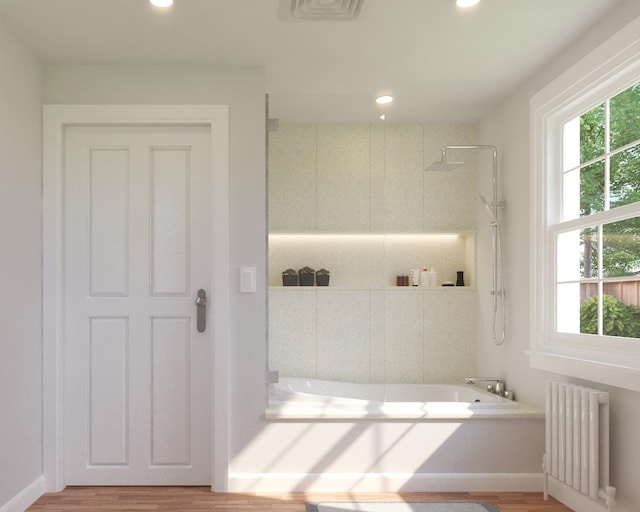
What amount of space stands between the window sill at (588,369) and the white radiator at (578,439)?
2.7 inches

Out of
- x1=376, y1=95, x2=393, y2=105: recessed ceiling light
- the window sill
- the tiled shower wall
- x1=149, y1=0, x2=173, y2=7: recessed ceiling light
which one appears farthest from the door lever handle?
the window sill

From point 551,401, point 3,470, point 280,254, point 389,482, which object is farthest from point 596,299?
point 3,470

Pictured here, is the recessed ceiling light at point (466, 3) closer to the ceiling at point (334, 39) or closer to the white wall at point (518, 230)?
the ceiling at point (334, 39)

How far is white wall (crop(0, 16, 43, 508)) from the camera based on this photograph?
305 centimetres

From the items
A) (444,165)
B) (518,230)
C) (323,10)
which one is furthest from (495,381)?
(323,10)

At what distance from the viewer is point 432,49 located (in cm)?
333

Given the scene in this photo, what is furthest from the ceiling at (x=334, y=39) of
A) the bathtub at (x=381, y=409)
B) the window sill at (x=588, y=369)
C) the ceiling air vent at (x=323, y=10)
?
the bathtub at (x=381, y=409)

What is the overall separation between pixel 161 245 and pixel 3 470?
1323 millimetres

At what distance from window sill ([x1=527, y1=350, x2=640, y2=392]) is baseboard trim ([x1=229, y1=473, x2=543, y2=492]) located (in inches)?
24.2

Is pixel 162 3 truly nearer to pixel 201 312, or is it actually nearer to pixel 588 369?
pixel 201 312

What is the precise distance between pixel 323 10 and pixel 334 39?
344 millimetres

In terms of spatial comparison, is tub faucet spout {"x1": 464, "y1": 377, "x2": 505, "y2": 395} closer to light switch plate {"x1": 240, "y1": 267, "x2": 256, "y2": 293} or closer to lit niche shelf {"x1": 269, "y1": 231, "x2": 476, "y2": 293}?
lit niche shelf {"x1": 269, "y1": 231, "x2": 476, "y2": 293}

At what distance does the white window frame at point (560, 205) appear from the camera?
2852 mm

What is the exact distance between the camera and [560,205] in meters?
3.55
